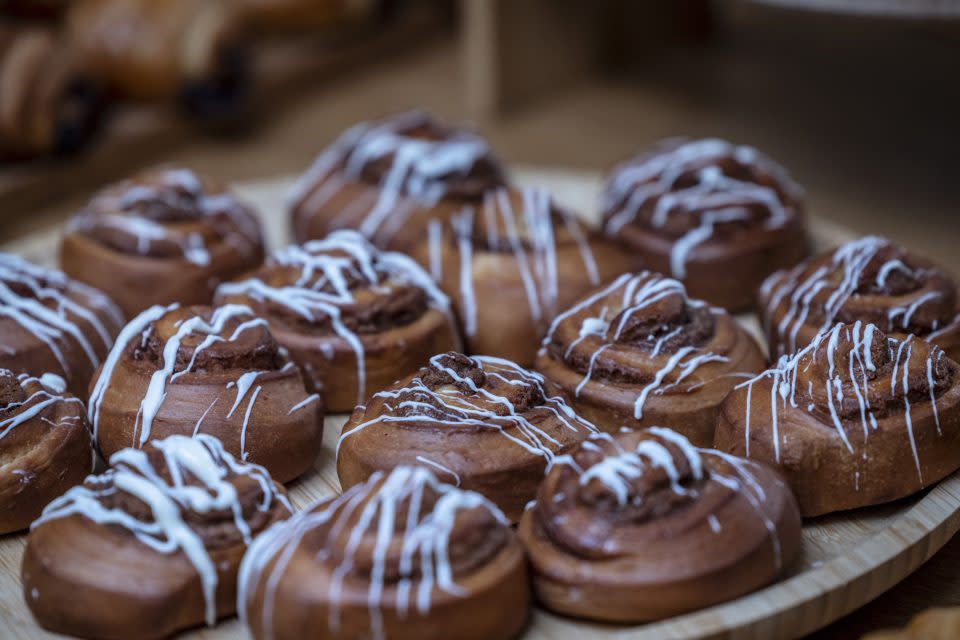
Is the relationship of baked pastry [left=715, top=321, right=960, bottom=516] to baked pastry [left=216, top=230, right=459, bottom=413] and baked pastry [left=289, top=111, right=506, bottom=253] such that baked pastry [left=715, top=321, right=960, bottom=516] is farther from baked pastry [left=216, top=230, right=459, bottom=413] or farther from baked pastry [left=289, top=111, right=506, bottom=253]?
baked pastry [left=289, top=111, right=506, bottom=253]

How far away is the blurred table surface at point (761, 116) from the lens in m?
3.46

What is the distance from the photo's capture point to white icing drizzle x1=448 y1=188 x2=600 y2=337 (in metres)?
2.48

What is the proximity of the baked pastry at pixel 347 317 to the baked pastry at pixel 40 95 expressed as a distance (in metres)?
1.41

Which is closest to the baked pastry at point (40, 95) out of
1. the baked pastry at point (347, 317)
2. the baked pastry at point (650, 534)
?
the baked pastry at point (347, 317)

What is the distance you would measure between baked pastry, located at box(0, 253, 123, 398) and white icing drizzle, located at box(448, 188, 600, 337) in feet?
2.39

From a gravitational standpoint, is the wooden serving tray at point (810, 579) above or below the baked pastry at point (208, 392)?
below

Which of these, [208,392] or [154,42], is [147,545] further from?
[154,42]

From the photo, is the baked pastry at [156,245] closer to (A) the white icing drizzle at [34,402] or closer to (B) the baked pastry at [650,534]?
(A) the white icing drizzle at [34,402]

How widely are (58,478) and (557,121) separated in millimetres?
2565

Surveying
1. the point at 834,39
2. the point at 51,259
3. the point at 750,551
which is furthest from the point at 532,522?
the point at 834,39

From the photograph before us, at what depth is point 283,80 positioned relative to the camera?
434 cm

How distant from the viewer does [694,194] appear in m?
2.71

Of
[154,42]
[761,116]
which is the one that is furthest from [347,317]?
[761,116]

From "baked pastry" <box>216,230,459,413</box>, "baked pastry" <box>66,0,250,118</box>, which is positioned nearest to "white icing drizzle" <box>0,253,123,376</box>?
"baked pastry" <box>216,230,459,413</box>
